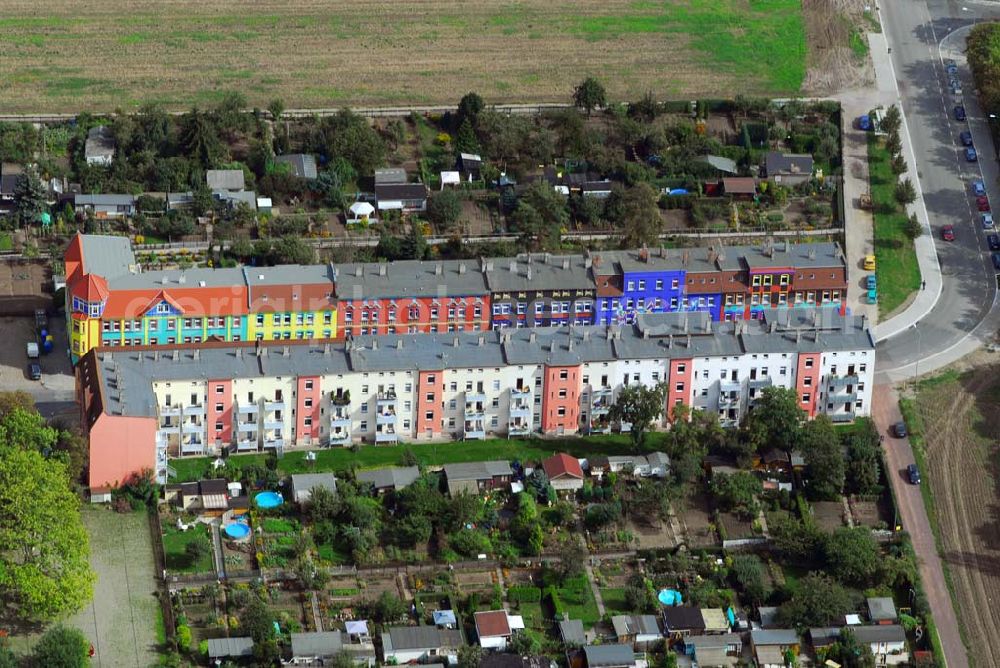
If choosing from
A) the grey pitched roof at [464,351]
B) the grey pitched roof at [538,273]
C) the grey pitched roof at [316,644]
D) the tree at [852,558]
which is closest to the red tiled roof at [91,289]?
the grey pitched roof at [464,351]

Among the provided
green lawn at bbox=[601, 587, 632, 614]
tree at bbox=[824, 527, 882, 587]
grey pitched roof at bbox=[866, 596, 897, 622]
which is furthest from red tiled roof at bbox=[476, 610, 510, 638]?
grey pitched roof at bbox=[866, 596, 897, 622]

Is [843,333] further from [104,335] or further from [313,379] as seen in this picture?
[104,335]

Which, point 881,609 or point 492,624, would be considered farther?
point 881,609

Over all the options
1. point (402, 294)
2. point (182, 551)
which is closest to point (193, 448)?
point (182, 551)

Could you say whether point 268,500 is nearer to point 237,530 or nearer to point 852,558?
point 237,530

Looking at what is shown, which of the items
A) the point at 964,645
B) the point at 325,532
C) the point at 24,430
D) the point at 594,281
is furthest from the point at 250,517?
the point at 964,645

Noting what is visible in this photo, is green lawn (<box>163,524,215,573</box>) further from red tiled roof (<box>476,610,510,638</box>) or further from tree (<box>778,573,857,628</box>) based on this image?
tree (<box>778,573,857,628</box>)
